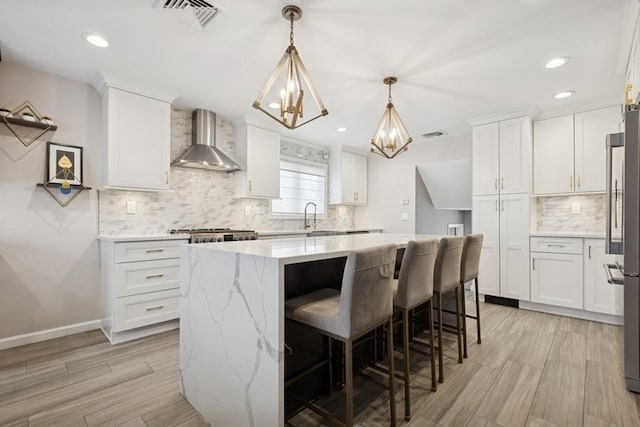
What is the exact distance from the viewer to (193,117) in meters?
3.84

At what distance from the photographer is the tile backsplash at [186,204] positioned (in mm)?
3299

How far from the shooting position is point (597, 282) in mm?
3355

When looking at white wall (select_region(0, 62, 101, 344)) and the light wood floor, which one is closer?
the light wood floor

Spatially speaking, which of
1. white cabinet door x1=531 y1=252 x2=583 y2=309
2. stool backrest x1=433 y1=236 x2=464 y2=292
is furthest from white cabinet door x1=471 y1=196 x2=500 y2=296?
stool backrest x1=433 y1=236 x2=464 y2=292

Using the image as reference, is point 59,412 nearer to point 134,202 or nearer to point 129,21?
point 134,202

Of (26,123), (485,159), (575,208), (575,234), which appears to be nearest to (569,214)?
(575,208)

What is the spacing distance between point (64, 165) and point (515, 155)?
5115 millimetres

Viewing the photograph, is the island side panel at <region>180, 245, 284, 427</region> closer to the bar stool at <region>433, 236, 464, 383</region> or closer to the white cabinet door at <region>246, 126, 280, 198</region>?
the bar stool at <region>433, 236, 464, 383</region>

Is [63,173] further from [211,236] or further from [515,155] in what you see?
[515,155]

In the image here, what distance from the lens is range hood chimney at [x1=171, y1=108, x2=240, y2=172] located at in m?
3.56

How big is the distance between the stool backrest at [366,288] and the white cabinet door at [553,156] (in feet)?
11.3

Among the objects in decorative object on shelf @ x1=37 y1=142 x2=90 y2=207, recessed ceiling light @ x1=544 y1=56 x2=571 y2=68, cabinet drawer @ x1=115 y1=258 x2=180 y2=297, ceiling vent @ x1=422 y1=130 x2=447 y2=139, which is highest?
recessed ceiling light @ x1=544 y1=56 x2=571 y2=68

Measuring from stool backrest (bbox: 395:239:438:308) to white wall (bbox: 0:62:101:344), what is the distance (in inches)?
124

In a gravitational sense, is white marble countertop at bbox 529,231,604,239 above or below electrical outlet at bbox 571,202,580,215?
below
